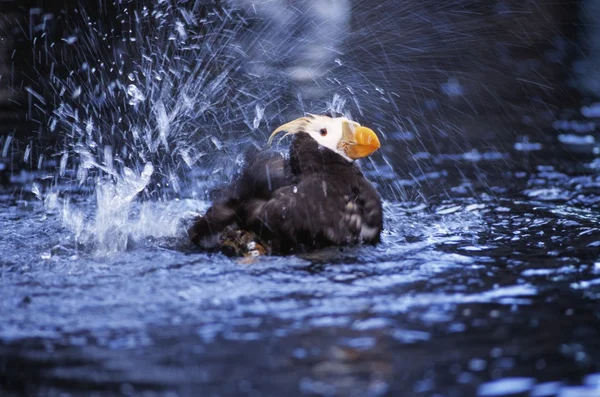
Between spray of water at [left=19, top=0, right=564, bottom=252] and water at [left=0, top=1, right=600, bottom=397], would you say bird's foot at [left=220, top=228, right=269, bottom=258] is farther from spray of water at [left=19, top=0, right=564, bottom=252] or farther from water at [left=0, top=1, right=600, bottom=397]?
spray of water at [left=19, top=0, right=564, bottom=252]

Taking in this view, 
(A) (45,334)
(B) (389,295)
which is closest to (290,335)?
(B) (389,295)

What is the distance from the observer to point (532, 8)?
9.81 meters

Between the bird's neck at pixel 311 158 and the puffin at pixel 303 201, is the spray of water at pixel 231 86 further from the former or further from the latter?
the bird's neck at pixel 311 158

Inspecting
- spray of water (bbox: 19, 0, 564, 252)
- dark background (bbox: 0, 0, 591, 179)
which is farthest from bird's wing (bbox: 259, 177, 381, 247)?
dark background (bbox: 0, 0, 591, 179)

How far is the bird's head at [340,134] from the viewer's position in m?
4.09

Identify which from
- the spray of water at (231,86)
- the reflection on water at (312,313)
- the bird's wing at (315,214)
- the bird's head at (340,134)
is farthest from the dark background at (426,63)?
the reflection on water at (312,313)

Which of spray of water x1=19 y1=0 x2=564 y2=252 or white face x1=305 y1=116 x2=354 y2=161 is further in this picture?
spray of water x1=19 y1=0 x2=564 y2=252

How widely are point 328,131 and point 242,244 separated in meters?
0.74

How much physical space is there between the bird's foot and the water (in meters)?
0.13

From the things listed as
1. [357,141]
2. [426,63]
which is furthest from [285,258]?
[426,63]

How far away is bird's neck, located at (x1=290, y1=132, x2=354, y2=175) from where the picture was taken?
406 cm

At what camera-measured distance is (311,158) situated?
4.09 m

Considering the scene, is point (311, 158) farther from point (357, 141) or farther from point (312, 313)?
point (312, 313)

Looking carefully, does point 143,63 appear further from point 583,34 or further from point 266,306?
point 583,34
